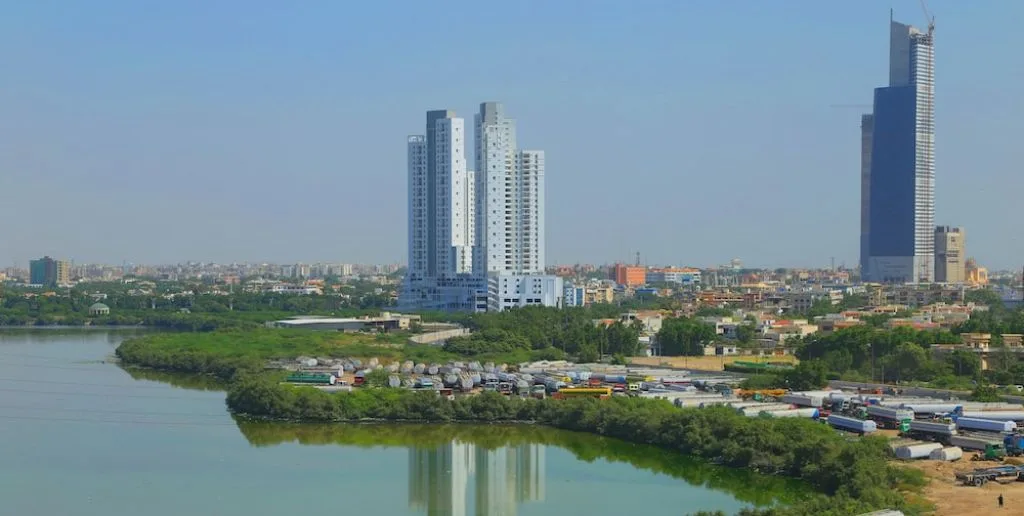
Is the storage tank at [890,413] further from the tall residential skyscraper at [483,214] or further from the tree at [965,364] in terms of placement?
the tall residential skyscraper at [483,214]

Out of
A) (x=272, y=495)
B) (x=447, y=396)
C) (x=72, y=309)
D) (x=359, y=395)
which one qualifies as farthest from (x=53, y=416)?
(x=72, y=309)

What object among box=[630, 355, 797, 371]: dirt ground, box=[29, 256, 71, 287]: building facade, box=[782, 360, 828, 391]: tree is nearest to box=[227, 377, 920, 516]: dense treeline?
box=[782, 360, 828, 391]: tree

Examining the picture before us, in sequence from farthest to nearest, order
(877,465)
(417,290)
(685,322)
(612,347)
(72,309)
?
(72,309), (417,290), (685,322), (612,347), (877,465)

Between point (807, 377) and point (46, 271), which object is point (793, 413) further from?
point (46, 271)

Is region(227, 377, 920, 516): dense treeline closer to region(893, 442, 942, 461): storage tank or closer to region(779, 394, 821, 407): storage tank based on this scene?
region(893, 442, 942, 461): storage tank

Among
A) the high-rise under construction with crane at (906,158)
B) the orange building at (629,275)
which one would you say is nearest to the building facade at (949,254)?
the high-rise under construction with crane at (906,158)

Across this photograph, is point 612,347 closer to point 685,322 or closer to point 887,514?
A: point 685,322

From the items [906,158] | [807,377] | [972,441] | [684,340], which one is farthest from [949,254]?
[972,441]
